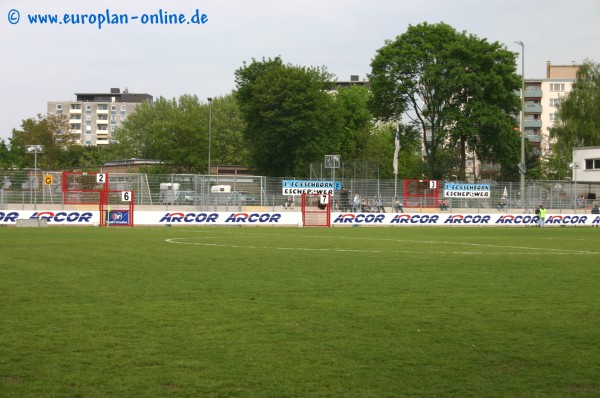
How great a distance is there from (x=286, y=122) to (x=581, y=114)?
34.5 m

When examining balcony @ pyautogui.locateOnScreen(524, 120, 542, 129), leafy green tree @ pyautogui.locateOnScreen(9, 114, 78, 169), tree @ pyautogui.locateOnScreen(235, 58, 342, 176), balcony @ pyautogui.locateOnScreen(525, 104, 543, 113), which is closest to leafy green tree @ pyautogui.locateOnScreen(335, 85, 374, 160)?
tree @ pyautogui.locateOnScreen(235, 58, 342, 176)

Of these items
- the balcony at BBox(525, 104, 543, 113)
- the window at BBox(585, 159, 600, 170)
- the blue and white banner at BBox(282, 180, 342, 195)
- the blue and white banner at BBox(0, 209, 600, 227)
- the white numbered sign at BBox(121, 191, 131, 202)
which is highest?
the balcony at BBox(525, 104, 543, 113)

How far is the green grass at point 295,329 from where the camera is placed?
744 centimetres

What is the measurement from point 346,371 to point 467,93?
72993mm

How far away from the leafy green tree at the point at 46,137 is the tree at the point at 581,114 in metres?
61.2

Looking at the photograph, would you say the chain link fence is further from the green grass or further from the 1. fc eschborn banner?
the green grass

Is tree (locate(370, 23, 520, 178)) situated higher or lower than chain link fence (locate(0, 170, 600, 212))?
higher

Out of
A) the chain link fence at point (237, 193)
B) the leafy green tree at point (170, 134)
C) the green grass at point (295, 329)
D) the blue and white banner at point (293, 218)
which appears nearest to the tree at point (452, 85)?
the chain link fence at point (237, 193)

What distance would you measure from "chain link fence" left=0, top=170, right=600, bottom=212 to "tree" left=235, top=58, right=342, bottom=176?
89.0 feet

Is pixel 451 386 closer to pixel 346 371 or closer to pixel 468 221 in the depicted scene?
pixel 346 371

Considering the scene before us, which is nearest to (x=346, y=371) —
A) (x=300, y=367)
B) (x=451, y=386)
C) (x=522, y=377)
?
(x=300, y=367)

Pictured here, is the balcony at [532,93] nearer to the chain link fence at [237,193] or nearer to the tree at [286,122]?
the tree at [286,122]

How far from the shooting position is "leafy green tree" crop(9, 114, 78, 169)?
10375cm

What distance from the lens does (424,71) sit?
78062 millimetres
